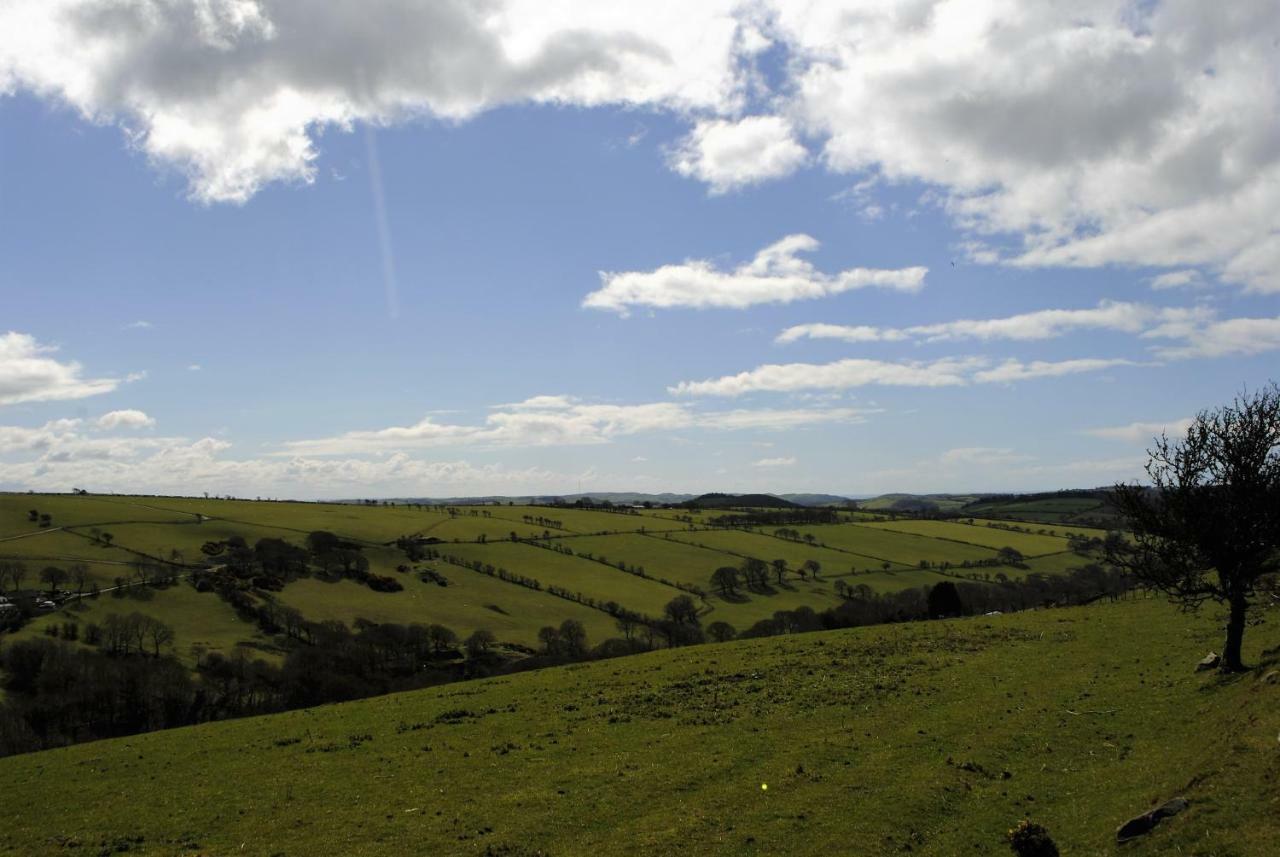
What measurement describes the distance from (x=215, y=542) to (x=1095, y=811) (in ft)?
627

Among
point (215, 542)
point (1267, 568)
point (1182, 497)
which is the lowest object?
point (215, 542)

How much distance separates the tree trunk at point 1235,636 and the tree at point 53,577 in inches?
6369

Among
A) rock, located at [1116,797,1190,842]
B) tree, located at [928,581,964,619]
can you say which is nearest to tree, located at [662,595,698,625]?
tree, located at [928,581,964,619]

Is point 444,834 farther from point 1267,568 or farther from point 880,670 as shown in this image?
point 1267,568

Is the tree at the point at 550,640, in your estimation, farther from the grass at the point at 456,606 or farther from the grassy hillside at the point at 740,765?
the grassy hillside at the point at 740,765

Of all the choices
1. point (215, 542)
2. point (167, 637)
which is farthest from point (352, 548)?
point (167, 637)

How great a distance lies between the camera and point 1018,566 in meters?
192

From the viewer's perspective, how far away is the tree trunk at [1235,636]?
28.5 metres

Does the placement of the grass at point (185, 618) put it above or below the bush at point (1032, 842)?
below

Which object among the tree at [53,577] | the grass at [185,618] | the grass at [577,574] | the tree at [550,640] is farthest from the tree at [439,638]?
the tree at [53,577]

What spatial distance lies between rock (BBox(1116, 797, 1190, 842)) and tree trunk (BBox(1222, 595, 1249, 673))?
1610cm

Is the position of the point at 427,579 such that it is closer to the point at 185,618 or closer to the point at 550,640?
the point at 185,618

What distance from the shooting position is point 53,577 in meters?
130

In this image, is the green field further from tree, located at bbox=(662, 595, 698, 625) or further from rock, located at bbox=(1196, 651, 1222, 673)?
rock, located at bbox=(1196, 651, 1222, 673)
